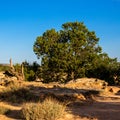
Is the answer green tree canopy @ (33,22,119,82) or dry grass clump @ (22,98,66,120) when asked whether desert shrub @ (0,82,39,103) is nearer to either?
dry grass clump @ (22,98,66,120)

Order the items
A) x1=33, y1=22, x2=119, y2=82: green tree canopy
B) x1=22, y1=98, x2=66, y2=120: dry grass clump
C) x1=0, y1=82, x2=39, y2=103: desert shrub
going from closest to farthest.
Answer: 1. x1=22, y1=98, x2=66, y2=120: dry grass clump
2. x1=0, y1=82, x2=39, y2=103: desert shrub
3. x1=33, y1=22, x2=119, y2=82: green tree canopy

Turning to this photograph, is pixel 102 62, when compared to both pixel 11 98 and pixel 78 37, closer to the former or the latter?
pixel 78 37

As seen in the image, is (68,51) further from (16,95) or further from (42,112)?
(42,112)

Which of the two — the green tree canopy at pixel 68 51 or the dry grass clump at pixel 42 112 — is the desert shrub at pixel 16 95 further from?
the green tree canopy at pixel 68 51

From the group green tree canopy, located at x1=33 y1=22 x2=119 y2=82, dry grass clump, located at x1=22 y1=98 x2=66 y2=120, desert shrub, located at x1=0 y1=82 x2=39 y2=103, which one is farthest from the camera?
green tree canopy, located at x1=33 y1=22 x2=119 y2=82

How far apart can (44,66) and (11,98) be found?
90.3 ft

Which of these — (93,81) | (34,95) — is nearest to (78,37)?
(93,81)

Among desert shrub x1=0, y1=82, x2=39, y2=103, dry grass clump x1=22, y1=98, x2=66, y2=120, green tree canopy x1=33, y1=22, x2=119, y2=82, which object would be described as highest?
green tree canopy x1=33, y1=22, x2=119, y2=82

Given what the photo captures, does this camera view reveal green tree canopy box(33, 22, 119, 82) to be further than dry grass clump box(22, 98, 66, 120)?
Yes

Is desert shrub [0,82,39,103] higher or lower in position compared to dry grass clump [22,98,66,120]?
higher

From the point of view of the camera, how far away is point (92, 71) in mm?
48062

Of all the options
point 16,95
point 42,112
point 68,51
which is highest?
point 68,51

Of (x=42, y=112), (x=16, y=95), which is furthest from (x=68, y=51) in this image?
(x=42, y=112)

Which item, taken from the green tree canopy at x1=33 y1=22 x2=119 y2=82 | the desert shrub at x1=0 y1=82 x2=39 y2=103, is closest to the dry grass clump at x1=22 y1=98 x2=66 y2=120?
the desert shrub at x1=0 y1=82 x2=39 y2=103
